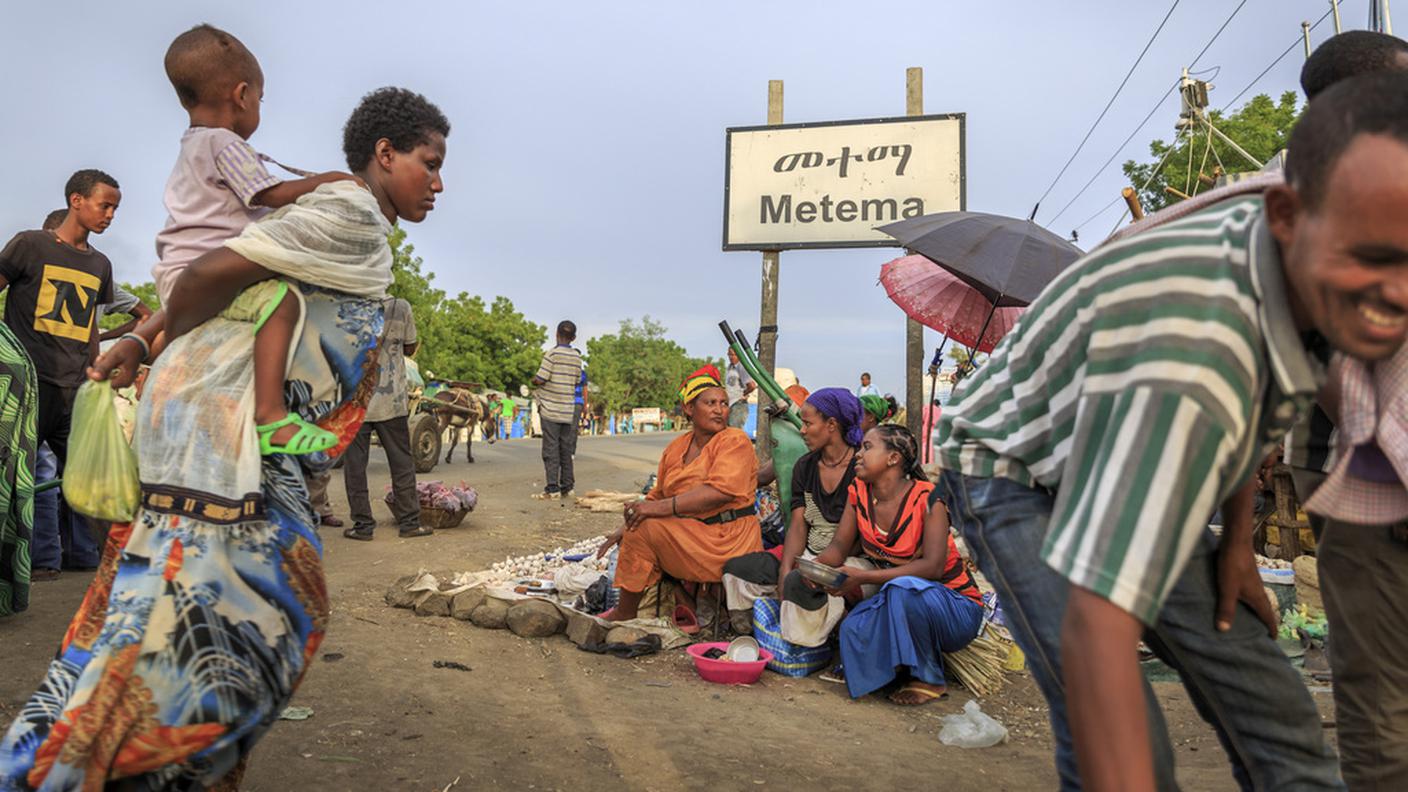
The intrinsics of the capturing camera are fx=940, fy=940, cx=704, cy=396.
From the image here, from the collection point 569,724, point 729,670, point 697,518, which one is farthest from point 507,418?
point 569,724

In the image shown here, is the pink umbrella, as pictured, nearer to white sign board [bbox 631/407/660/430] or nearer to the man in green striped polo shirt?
the man in green striped polo shirt

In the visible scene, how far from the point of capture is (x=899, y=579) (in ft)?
14.2

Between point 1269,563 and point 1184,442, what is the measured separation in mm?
5199

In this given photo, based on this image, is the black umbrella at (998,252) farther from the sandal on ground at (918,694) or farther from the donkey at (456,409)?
the donkey at (456,409)

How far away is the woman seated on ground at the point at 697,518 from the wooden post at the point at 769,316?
2.36 m

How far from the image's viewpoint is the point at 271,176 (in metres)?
1.92

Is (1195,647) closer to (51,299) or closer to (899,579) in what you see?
(899,579)

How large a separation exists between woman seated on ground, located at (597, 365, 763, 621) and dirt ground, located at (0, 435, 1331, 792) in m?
0.56

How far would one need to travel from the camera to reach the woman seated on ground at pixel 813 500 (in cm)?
502

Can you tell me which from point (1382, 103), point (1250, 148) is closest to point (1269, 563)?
point (1382, 103)

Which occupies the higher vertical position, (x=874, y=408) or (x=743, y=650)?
(x=874, y=408)

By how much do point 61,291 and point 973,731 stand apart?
496cm

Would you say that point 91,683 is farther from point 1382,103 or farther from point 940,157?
point 940,157

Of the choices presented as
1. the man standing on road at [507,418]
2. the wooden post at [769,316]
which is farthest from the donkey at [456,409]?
the man standing on road at [507,418]
